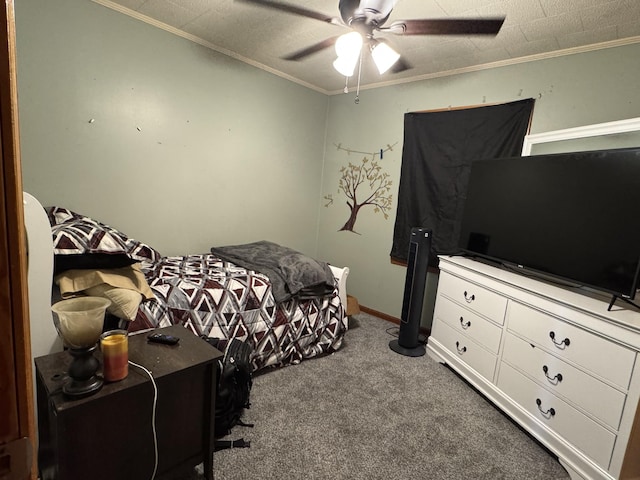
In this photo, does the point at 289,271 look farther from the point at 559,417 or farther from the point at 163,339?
the point at 559,417

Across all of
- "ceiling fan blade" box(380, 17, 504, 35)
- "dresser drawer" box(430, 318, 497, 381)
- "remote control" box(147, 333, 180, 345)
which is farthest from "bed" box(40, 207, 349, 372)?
"ceiling fan blade" box(380, 17, 504, 35)

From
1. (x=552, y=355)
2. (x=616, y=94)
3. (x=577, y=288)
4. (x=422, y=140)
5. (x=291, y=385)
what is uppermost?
(x=616, y=94)

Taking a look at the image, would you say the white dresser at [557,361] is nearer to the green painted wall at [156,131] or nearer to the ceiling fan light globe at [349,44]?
the ceiling fan light globe at [349,44]

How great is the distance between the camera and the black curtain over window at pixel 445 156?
2602 millimetres

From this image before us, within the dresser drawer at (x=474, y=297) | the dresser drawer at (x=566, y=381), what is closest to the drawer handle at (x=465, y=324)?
the dresser drawer at (x=474, y=297)

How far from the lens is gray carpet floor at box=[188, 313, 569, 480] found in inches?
62.5

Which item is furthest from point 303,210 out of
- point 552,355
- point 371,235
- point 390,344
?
point 552,355

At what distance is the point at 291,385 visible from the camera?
2201mm

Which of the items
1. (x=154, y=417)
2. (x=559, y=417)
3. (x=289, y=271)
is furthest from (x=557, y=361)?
(x=154, y=417)

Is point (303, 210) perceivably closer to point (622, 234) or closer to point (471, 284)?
point (471, 284)

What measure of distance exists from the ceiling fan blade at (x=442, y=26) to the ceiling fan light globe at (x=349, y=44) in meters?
0.14

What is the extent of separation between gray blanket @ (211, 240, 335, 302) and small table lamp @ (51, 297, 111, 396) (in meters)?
1.32

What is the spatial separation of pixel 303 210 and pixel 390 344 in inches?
71.5

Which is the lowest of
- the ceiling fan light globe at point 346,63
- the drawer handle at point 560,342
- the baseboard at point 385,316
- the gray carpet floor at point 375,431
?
the gray carpet floor at point 375,431
